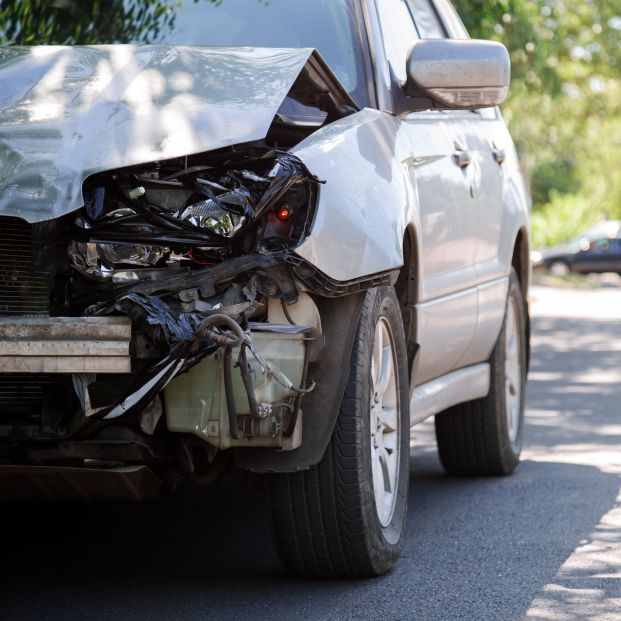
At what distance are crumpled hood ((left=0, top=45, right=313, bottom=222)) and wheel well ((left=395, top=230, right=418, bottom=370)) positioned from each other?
0.81 m

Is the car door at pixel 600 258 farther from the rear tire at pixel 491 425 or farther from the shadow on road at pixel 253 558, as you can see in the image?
the shadow on road at pixel 253 558

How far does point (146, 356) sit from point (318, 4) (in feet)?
6.76

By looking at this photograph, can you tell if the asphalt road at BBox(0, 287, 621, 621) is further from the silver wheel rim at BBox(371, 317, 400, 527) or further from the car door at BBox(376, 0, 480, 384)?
the car door at BBox(376, 0, 480, 384)

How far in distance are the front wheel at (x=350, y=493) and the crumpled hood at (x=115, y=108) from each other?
0.70 m

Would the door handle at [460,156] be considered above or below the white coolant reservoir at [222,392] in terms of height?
below

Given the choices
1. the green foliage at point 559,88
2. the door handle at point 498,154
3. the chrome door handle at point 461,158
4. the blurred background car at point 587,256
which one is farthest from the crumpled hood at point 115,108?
the blurred background car at point 587,256

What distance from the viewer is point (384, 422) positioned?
15.3 feet

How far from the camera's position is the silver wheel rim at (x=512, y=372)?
6.70 metres

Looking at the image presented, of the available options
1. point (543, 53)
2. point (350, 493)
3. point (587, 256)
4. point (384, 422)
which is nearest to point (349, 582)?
point (350, 493)

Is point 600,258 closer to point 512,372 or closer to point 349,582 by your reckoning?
point 512,372

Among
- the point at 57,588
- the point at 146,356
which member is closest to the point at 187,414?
the point at 146,356

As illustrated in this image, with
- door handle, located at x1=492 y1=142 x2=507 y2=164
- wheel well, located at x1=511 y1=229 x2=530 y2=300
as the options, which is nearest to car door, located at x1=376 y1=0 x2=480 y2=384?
door handle, located at x1=492 y1=142 x2=507 y2=164

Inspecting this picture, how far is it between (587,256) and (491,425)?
34747 millimetres

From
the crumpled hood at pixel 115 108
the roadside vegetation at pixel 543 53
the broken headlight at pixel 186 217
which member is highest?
the crumpled hood at pixel 115 108
